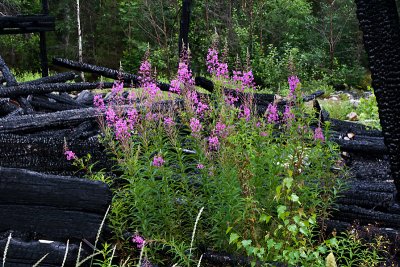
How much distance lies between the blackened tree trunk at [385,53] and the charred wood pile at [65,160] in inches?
28.6

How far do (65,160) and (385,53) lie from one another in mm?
3370

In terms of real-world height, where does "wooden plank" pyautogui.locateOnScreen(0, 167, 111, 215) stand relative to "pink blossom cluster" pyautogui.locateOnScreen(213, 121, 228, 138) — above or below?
below

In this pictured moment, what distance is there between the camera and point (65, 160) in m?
6.00

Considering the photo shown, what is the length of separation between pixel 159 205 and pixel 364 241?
75.3 inches

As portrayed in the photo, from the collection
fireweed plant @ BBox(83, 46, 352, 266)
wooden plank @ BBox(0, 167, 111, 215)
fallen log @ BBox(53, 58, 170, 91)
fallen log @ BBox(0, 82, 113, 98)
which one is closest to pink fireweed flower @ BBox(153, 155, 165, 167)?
fireweed plant @ BBox(83, 46, 352, 266)

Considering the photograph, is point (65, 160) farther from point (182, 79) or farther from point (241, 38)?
point (241, 38)

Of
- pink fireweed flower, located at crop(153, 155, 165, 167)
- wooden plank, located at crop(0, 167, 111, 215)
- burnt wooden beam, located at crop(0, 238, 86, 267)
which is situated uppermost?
pink fireweed flower, located at crop(153, 155, 165, 167)

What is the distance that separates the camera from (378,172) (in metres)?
7.26

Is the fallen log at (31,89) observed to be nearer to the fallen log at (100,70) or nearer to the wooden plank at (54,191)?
the fallen log at (100,70)

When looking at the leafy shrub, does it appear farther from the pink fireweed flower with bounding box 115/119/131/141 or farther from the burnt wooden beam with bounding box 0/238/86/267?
the burnt wooden beam with bounding box 0/238/86/267

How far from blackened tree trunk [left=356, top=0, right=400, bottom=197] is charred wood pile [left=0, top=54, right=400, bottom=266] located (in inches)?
28.6

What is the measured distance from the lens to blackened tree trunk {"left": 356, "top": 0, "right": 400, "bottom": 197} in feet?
17.5

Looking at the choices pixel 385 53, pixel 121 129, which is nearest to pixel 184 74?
pixel 121 129

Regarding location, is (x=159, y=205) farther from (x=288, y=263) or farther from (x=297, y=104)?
(x=297, y=104)
